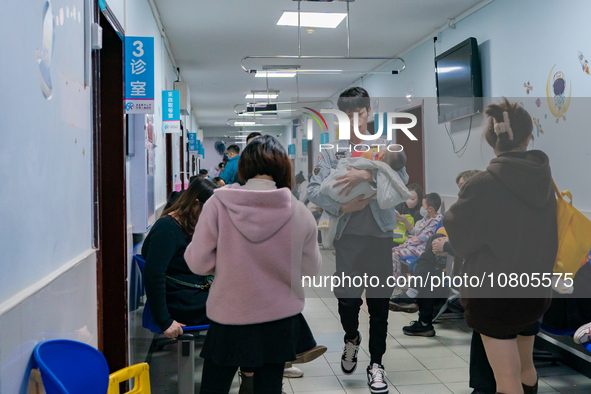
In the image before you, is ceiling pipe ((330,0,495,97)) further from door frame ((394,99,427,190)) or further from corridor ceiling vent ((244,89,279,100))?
door frame ((394,99,427,190))

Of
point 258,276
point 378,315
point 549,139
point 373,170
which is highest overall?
point 549,139

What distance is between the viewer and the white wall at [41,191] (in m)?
1.13

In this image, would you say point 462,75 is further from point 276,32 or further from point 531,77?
point 276,32

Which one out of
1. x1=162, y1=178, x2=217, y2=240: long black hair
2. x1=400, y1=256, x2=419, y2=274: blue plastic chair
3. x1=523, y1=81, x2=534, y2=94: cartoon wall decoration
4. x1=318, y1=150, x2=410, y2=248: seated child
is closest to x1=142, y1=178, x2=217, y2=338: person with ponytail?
x1=162, y1=178, x2=217, y2=240: long black hair

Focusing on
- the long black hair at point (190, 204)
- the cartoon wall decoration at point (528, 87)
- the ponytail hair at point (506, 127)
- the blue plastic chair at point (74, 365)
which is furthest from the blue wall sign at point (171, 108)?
the blue plastic chair at point (74, 365)

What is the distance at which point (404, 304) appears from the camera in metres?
4.63

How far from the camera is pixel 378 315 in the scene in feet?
9.15

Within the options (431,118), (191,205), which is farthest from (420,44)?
(191,205)

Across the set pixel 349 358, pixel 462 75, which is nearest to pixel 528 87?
pixel 462 75

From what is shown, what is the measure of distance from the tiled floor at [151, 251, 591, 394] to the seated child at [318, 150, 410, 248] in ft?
1.12

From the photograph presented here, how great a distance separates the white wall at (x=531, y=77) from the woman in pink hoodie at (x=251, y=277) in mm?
1106

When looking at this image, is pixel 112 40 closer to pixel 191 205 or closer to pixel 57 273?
pixel 191 205

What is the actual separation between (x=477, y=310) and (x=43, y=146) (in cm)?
165

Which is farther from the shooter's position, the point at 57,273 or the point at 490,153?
the point at 490,153
